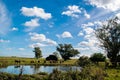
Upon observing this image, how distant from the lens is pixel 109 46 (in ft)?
238

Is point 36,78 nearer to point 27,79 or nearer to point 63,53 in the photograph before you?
point 27,79

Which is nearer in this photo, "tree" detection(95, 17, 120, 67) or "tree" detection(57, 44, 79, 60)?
"tree" detection(95, 17, 120, 67)

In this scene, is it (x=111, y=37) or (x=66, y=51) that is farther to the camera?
(x=66, y=51)

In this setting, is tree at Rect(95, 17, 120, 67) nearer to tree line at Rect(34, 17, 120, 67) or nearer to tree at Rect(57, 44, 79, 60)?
tree line at Rect(34, 17, 120, 67)

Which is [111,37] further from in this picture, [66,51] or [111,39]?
[66,51]

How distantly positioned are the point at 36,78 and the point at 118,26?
50.4m

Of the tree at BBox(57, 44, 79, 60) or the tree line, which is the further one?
the tree at BBox(57, 44, 79, 60)

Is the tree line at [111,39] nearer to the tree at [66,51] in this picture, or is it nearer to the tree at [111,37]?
the tree at [111,37]

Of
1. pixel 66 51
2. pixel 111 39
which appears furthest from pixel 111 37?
pixel 66 51

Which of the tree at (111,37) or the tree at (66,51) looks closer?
the tree at (111,37)

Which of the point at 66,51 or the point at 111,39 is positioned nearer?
the point at 111,39

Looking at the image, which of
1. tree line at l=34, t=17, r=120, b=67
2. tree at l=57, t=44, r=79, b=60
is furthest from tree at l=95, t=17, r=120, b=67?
tree at l=57, t=44, r=79, b=60

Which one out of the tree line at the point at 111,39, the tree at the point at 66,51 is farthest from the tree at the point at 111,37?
the tree at the point at 66,51

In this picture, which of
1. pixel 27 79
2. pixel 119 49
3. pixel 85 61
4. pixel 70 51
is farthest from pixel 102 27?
pixel 27 79
